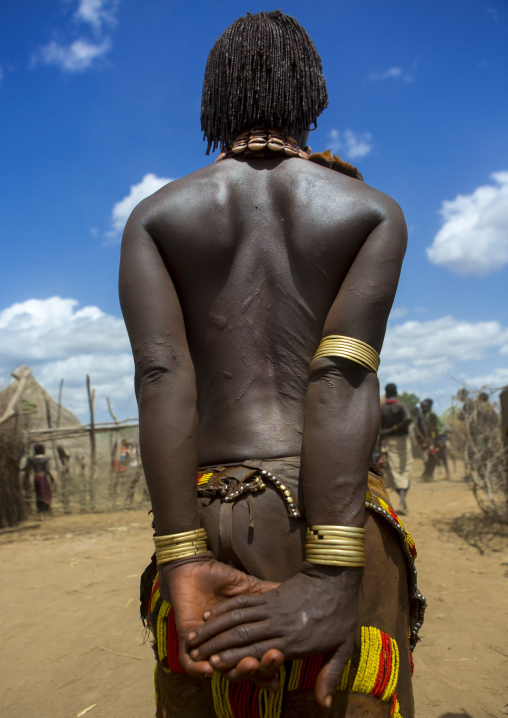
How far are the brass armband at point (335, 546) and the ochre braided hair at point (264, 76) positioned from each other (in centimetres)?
107

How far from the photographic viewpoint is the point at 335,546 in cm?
115

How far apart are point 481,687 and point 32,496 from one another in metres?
9.55

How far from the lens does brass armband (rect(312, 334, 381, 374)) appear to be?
124 cm

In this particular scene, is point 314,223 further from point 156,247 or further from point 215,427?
point 215,427

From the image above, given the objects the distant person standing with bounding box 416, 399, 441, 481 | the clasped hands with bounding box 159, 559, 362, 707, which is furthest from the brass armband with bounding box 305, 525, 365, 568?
the distant person standing with bounding box 416, 399, 441, 481

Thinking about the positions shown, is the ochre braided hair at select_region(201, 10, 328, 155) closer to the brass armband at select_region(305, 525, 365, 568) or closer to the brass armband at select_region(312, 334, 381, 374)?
the brass armband at select_region(312, 334, 381, 374)

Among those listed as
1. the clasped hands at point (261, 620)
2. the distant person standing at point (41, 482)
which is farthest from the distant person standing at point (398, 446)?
the clasped hands at point (261, 620)

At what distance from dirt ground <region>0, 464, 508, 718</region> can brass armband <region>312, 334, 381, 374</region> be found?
2.72 meters

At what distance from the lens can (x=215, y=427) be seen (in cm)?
140

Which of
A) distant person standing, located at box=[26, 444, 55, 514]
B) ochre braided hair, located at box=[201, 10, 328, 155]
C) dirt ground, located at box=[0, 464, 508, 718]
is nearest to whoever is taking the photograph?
ochre braided hair, located at box=[201, 10, 328, 155]

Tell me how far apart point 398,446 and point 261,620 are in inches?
329

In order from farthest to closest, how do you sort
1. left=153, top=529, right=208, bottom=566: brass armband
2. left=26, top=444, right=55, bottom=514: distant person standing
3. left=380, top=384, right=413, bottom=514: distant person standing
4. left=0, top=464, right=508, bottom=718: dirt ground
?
left=26, top=444, right=55, bottom=514: distant person standing < left=380, top=384, right=413, bottom=514: distant person standing < left=0, top=464, right=508, bottom=718: dirt ground < left=153, top=529, right=208, bottom=566: brass armband

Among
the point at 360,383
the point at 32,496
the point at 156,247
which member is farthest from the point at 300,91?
the point at 32,496

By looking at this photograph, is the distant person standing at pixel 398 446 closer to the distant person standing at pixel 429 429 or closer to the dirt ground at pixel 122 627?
the dirt ground at pixel 122 627
